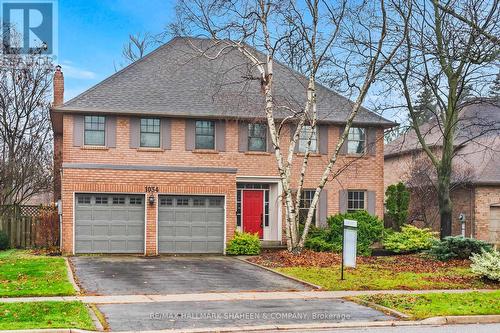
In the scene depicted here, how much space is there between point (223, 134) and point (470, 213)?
13.2 metres

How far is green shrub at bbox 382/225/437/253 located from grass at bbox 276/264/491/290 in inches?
231

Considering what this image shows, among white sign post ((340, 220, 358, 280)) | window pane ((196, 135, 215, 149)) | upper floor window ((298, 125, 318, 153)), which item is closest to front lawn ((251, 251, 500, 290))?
white sign post ((340, 220, 358, 280))

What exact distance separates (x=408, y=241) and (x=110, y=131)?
12.8m

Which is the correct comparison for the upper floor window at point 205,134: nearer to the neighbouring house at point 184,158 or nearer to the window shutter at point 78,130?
the neighbouring house at point 184,158

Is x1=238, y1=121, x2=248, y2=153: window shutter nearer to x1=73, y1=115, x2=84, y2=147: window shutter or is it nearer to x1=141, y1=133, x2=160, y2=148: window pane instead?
x1=141, y1=133, x2=160, y2=148: window pane

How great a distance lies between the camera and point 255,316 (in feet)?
42.0

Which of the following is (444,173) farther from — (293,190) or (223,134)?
(223,134)

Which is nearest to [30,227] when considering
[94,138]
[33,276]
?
[94,138]

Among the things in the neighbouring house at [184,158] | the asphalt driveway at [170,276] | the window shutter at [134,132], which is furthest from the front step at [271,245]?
the window shutter at [134,132]

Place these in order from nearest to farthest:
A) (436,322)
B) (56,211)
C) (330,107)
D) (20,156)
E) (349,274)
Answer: (436,322)
(349,274)
(56,211)
(330,107)
(20,156)

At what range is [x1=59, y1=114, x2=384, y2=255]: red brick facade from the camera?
25.0 meters

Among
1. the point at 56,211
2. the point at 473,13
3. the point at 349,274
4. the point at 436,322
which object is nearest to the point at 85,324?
the point at 436,322

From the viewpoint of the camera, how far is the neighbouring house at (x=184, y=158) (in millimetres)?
25344

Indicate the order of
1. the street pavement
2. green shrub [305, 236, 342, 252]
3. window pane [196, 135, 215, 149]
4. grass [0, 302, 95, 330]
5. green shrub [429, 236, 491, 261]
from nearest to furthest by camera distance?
1. grass [0, 302, 95, 330]
2. the street pavement
3. green shrub [429, 236, 491, 261]
4. green shrub [305, 236, 342, 252]
5. window pane [196, 135, 215, 149]
